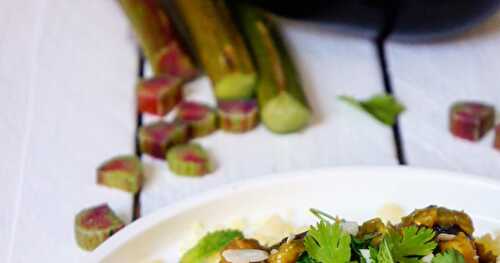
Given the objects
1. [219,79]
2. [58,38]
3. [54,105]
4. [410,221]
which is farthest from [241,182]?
[58,38]

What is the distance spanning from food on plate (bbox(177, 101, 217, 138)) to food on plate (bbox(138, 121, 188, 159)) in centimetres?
2

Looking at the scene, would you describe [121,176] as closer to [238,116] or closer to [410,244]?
[238,116]

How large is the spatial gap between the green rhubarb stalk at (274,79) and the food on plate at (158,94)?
0.17 m

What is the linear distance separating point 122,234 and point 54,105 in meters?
0.62

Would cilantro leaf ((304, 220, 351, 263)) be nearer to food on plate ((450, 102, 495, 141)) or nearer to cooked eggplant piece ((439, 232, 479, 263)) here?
cooked eggplant piece ((439, 232, 479, 263))

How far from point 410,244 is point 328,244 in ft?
0.35

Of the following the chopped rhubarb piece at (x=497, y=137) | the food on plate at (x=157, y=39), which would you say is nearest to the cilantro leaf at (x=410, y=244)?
the chopped rhubarb piece at (x=497, y=137)

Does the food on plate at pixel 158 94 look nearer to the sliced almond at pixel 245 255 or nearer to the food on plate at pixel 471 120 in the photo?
the food on plate at pixel 471 120

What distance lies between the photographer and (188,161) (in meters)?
1.88

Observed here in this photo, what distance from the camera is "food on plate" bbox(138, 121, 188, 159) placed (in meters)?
1.92

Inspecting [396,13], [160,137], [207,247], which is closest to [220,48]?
[160,137]

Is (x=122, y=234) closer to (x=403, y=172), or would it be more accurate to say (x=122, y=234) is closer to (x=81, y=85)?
(x=403, y=172)

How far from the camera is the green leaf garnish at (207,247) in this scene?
1542 millimetres

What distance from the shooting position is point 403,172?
1.65 meters
